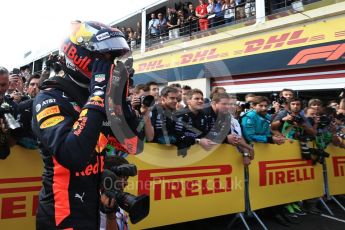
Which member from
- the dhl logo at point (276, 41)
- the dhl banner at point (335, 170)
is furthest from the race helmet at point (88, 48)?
the dhl logo at point (276, 41)

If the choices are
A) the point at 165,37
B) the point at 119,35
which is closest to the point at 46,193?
the point at 119,35

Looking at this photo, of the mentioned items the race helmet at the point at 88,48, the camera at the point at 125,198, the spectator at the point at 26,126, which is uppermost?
the race helmet at the point at 88,48

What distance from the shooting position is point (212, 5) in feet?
42.2

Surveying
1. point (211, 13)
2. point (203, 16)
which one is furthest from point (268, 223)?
point (203, 16)

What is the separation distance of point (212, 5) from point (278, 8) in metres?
3.21

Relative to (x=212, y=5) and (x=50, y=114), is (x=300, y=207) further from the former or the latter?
(x=212, y=5)

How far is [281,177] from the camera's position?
4.66 m

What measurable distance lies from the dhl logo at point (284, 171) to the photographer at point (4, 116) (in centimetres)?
317

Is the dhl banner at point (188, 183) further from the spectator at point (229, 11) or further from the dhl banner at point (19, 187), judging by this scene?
the spectator at point (229, 11)

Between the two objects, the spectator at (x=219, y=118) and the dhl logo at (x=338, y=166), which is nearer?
the spectator at (x=219, y=118)

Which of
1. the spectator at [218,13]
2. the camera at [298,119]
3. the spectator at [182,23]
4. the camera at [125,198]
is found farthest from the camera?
the spectator at [182,23]

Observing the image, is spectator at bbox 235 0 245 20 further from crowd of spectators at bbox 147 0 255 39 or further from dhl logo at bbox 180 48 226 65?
dhl logo at bbox 180 48 226 65

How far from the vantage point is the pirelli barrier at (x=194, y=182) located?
9.32 feet

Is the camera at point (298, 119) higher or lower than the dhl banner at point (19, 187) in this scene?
higher
